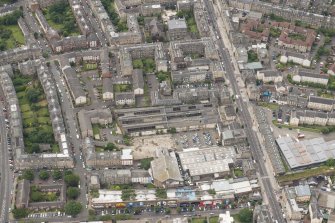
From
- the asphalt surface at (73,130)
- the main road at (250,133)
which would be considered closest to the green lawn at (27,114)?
the asphalt surface at (73,130)

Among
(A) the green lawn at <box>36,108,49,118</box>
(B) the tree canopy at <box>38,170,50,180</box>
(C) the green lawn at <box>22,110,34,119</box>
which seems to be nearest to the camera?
(B) the tree canopy at <box>38,170,50,180</box>

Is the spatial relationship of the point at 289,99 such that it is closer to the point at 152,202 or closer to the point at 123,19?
the point at 152,202

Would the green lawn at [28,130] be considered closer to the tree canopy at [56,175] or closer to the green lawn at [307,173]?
the tree canopy at [56,175]

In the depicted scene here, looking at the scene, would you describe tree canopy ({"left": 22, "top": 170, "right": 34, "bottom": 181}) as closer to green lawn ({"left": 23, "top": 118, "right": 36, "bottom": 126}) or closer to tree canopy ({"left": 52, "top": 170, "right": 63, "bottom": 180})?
tree canopy ({"left": 52, "top": 170, "right": 63, "bottom": 180})

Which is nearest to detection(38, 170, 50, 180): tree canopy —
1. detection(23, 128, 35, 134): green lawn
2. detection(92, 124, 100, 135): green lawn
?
detection(23, 128, 35, 134): green lawn

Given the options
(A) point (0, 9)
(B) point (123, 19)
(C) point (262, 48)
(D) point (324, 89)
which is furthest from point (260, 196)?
(A) point (0, 9)
